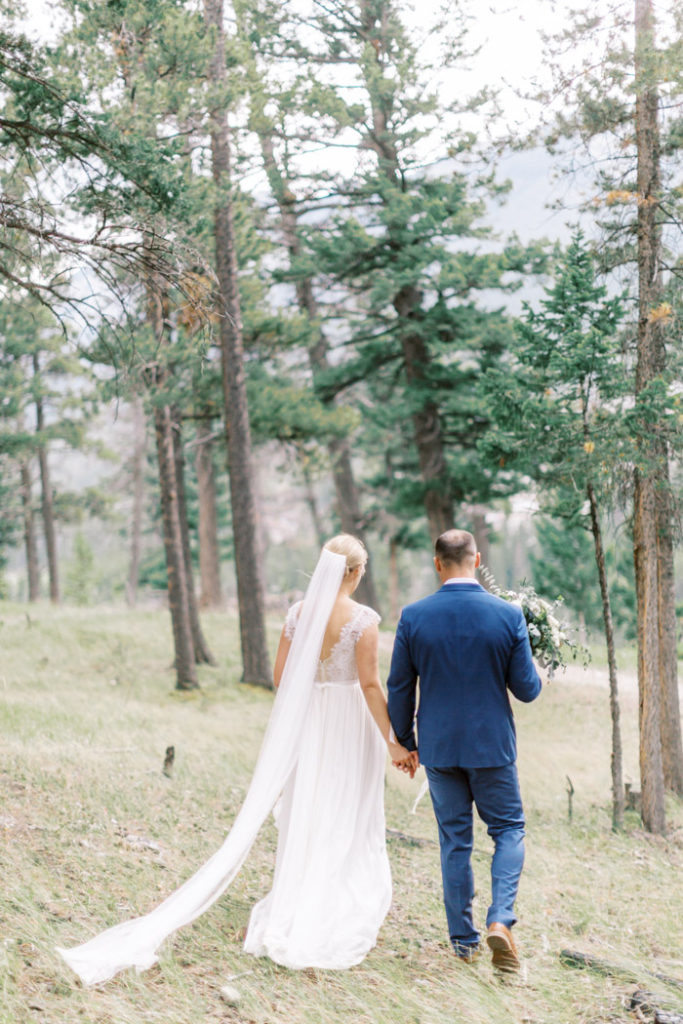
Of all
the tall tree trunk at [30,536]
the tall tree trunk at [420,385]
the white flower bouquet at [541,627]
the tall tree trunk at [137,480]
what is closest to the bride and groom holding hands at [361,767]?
the white flower bouquet at [541,627]

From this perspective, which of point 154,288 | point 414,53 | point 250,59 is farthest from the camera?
point 414,53

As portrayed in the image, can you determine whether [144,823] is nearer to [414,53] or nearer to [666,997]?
[666,997]

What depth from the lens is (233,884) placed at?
5.68 meters

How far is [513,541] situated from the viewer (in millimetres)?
72375

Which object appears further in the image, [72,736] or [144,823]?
[72,736]

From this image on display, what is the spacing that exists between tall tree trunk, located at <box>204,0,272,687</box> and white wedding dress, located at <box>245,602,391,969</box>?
9420 mm

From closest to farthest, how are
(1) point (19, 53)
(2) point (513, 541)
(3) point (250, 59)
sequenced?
(1) point (19, 53) → (3) point (250, 59) → (2) point (513, 541)

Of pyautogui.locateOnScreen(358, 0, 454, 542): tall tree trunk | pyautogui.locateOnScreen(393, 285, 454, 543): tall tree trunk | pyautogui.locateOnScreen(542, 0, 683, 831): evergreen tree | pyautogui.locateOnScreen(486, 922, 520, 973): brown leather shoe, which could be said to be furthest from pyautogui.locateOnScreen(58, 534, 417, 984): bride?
pyautogui.locateOnScreen(393, 285, 454, 543): tall tree trunk

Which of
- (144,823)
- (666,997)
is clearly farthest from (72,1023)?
(144,823)

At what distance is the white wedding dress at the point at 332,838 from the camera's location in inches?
176

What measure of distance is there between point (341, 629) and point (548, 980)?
2038 mm

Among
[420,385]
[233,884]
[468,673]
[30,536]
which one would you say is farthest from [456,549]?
[30,536]

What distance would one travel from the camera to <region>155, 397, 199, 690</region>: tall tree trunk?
47.0ft

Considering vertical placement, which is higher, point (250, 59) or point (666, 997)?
point (250, 59)
